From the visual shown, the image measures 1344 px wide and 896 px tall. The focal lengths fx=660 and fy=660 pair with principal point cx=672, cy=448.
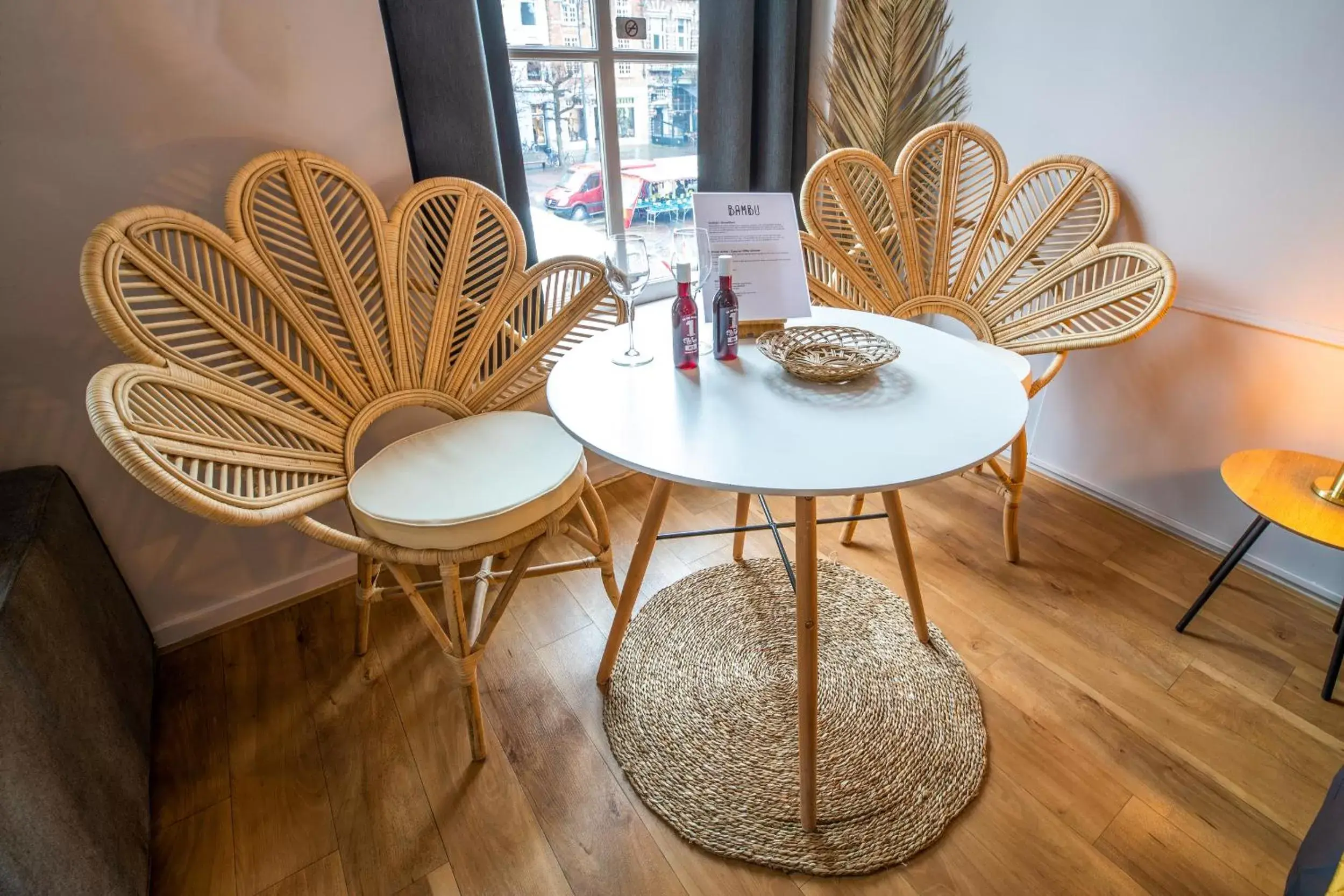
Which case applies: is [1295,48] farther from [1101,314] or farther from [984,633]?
[984,633]

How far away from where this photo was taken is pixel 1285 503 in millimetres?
1425

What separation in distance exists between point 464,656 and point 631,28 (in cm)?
185

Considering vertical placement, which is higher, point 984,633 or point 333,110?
point 333,110

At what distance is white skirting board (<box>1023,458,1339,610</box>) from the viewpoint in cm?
172

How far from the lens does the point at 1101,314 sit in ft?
5.63

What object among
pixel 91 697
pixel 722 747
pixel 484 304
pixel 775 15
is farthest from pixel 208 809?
pixel 775 15

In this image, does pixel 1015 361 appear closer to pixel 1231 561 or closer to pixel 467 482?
pixel 1231 561

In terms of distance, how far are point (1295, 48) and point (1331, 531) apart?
108cm

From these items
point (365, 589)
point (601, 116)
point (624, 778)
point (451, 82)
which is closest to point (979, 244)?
point (601, 116)

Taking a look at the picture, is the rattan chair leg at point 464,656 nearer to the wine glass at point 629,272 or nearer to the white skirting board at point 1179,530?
the wine glass at point 629,272

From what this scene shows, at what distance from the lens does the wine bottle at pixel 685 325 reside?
3.95 ft

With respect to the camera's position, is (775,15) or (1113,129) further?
(775,15)

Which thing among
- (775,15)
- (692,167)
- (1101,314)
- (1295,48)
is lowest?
(1101,314)

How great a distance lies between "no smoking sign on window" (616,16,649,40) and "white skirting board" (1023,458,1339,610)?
6.27 ft
